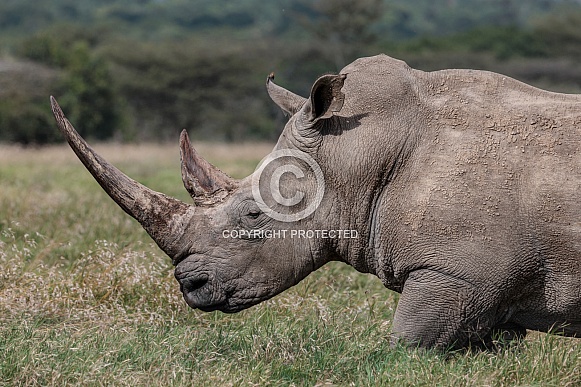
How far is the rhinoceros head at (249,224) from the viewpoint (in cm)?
479

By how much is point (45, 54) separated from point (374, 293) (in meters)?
34.1

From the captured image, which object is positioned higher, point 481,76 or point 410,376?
point 481,76

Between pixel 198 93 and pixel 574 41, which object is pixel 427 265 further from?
pixel 574 41

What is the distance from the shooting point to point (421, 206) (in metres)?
4.44

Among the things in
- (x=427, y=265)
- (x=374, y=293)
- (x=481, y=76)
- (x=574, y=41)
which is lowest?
(x=374, y=293)

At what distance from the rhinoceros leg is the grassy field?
0.29 feet

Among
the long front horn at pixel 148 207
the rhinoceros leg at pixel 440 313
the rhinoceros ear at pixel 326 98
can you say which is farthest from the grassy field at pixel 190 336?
the rhinoceros ear at pixel 326 98

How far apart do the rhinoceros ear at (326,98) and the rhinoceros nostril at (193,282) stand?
948 millimetres

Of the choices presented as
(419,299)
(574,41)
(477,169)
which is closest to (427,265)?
(419,299)

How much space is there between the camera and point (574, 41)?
160 ft

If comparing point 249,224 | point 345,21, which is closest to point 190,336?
point 249,224

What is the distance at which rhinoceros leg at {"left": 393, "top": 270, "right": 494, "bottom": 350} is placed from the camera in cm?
442

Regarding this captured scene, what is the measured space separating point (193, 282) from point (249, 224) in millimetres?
402

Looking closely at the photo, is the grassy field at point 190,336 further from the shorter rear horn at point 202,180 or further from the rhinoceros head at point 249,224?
the shorter rear horn at point 202,180
